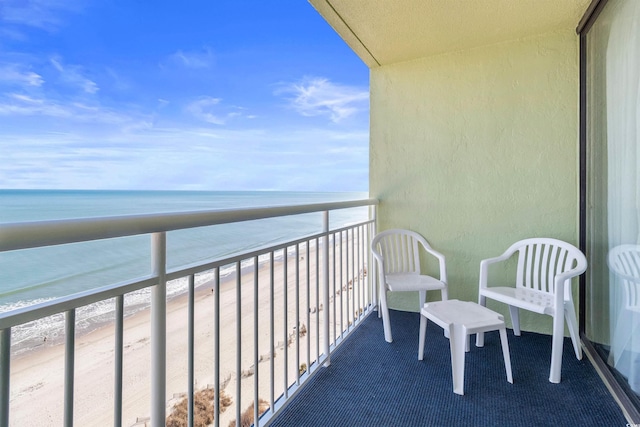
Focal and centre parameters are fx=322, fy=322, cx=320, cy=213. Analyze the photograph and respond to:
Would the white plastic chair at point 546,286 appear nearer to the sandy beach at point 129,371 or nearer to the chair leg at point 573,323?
the chair leg at point 573,323

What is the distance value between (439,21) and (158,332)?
2516mm

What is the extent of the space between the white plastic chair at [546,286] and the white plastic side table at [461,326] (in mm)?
292

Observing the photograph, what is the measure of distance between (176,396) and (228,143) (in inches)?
633

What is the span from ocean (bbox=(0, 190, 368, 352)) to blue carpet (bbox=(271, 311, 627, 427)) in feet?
2.87

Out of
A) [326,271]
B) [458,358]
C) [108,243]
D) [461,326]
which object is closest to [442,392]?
[458,358]

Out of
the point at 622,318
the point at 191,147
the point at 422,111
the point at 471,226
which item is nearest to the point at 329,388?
the point at 622,318

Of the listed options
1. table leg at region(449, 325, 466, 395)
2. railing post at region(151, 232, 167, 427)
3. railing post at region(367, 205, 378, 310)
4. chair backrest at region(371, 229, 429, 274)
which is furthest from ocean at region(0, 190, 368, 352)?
table leg at region(449, 325, 466, 395)

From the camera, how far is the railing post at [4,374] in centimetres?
62

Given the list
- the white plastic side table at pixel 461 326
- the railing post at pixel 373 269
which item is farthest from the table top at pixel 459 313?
the railing post at pixel 373 269

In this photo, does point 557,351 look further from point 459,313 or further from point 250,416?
point 250,416

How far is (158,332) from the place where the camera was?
3.13 ft

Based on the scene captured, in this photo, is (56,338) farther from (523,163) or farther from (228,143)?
(228,143)

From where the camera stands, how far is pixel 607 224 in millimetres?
1877

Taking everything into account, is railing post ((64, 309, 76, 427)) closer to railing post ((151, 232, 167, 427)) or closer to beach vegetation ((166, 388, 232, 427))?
railing post ((151, 232, 167, 427))
